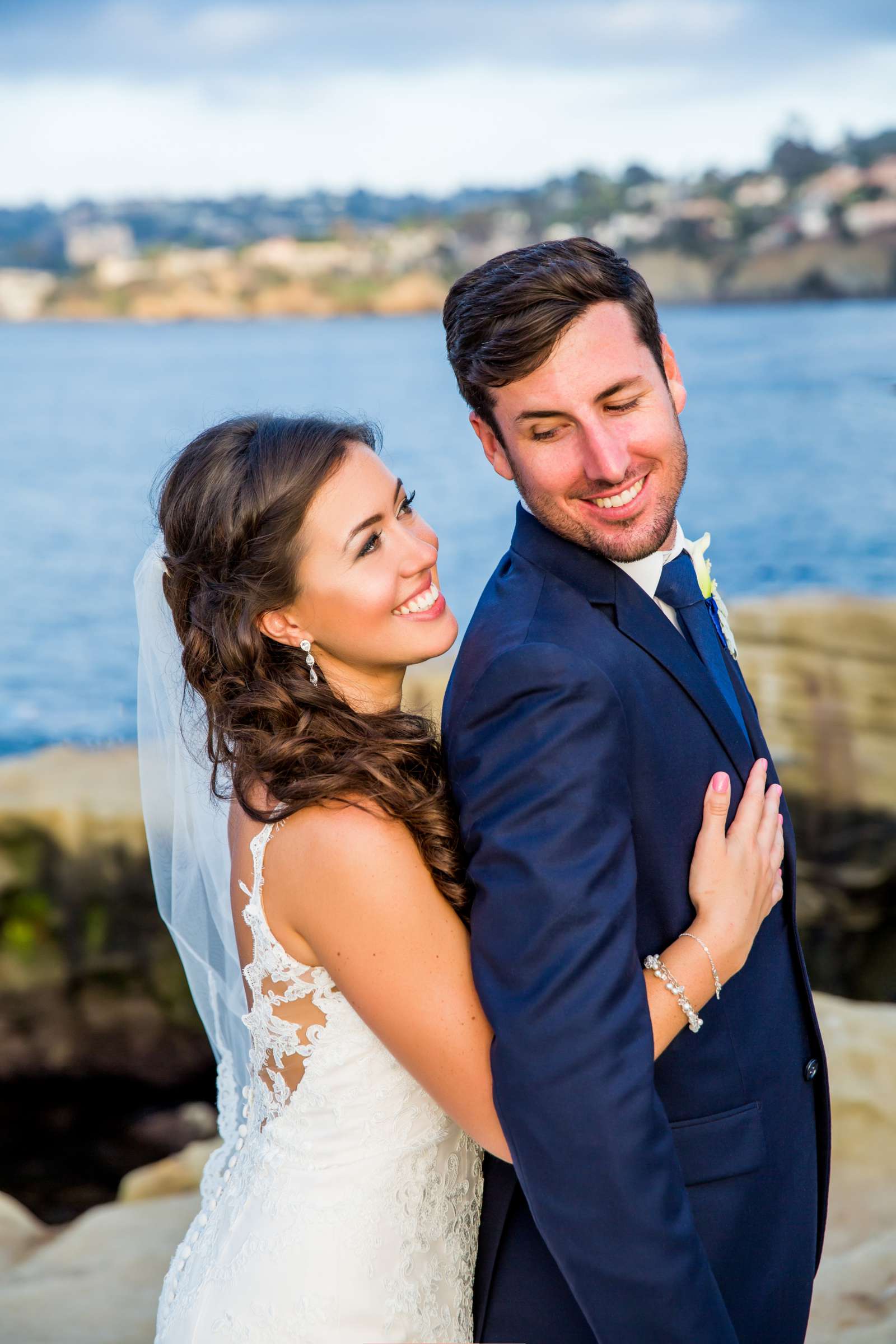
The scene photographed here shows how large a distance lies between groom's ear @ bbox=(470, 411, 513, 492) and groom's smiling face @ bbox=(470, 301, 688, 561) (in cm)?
4

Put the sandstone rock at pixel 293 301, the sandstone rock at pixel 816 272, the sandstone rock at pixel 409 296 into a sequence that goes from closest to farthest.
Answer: the sandstone rock at pixel 816 272 → the sandstone rock at pixel 409 296 → the sandstone rock at pixel 293 301

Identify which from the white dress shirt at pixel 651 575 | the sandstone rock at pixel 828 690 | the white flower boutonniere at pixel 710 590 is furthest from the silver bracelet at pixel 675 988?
the sandstone rock at pixel 828 690

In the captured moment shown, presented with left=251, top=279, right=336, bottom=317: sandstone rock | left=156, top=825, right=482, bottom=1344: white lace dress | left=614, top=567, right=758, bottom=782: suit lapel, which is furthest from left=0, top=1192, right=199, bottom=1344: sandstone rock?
left=251, top=279, right=336, bottom=317: sandstone rock

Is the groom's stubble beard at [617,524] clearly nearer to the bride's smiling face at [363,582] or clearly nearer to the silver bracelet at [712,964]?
the bride's smiling face at [363,582]

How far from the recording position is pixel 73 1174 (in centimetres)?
605

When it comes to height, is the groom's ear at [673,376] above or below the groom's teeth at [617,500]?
above

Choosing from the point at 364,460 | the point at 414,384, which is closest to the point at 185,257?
the point at 414,384

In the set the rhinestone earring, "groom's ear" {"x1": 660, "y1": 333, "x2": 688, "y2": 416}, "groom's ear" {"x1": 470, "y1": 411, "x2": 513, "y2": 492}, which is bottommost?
the rhinestone earring

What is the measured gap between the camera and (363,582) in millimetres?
1969

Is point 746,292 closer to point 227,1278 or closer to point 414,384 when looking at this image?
point 414,384

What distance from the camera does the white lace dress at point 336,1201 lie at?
1888 mm

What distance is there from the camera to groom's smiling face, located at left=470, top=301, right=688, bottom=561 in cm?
178

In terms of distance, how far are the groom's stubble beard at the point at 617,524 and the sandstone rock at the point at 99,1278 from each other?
2.61 metres

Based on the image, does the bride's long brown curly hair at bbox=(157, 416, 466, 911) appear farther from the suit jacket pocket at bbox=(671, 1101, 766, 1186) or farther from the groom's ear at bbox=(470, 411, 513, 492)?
the suit jacket pocket at bbox=(671, 1101, 766, 1186)
